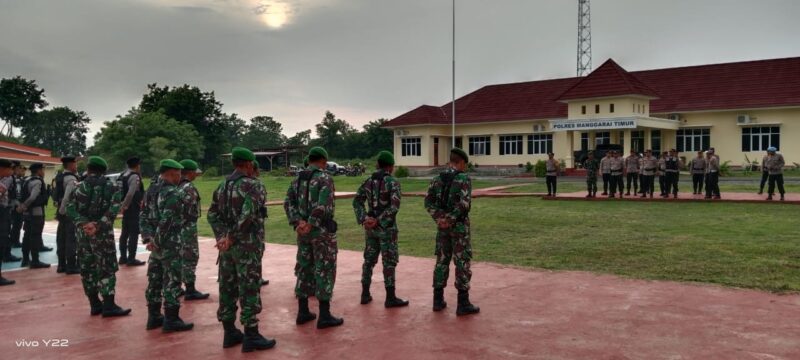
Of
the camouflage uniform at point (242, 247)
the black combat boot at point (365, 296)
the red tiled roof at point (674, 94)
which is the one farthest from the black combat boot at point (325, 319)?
the red tiled roof at point (674, 94)

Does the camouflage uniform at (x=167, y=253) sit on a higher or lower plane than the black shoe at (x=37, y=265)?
higher

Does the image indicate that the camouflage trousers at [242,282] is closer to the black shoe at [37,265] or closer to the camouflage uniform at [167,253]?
the camouflage uniform at [167,253]

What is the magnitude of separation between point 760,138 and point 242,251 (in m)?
33.8

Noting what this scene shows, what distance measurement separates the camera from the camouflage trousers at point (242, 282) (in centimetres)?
534

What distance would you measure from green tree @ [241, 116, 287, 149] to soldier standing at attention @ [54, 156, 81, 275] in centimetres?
7772

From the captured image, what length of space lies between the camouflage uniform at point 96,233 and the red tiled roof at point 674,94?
31.6 meters

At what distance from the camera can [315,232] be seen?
5996 mm

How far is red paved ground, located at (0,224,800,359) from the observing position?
518 centimetres

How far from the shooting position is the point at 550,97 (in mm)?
40656

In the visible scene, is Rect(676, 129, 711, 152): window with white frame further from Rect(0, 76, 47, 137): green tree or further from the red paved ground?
Rect(0, 76, 47, 137): green tree

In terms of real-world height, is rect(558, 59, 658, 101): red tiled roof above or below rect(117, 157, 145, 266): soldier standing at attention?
above

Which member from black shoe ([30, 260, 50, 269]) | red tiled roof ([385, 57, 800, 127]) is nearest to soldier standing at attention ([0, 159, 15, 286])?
black shoe ([30, 260, 50, 269])

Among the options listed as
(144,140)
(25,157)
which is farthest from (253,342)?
(144,140)

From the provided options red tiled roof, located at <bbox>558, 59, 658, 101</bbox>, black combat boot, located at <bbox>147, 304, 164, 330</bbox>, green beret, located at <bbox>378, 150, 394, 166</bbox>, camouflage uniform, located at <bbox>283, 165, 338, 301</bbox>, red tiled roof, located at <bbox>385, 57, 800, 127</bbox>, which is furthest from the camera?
red tiled roof, located at <bbox>558, 59, 658, 101</bbox>
